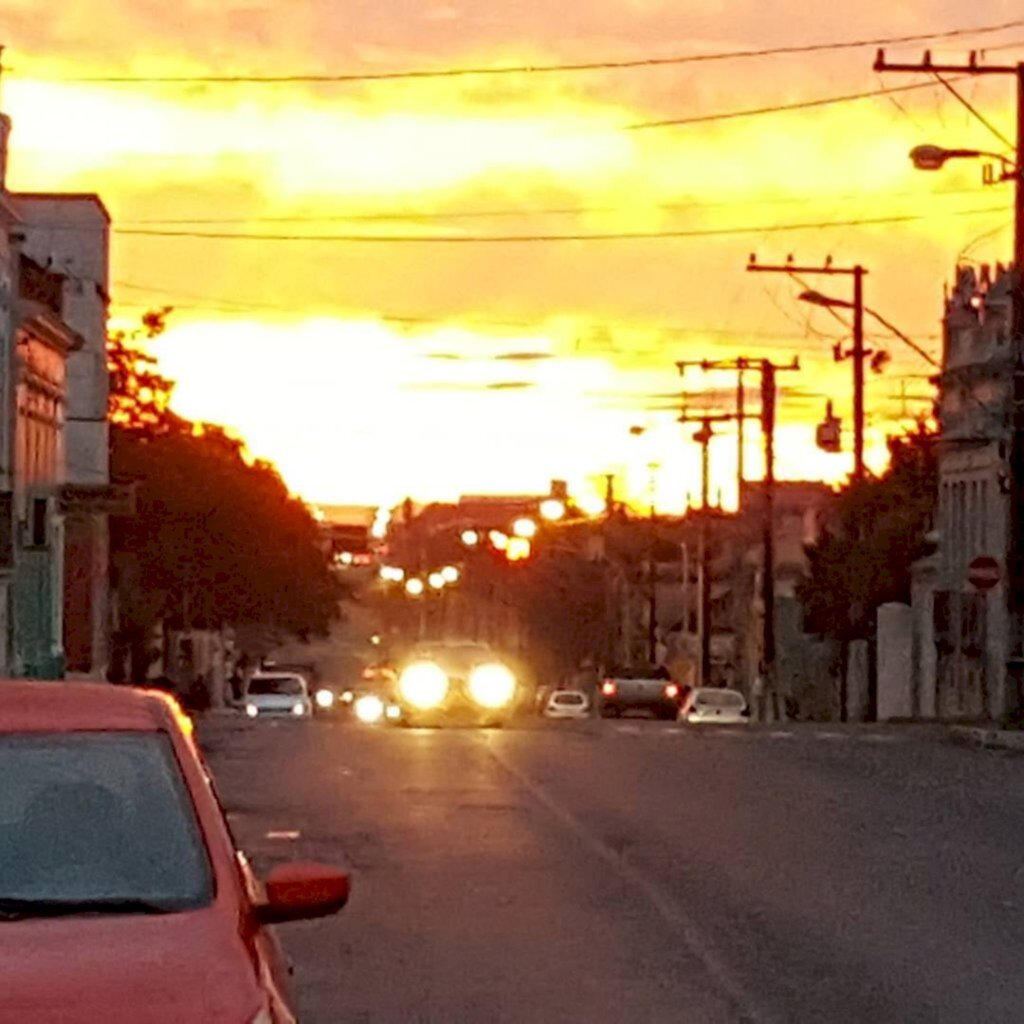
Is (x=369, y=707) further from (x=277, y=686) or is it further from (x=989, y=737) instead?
(x=989, y=737)

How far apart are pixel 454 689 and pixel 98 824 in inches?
2048

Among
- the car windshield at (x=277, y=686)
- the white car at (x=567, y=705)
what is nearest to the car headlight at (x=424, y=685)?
the car windshield at (x=277, y=686)

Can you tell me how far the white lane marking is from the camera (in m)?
15.0

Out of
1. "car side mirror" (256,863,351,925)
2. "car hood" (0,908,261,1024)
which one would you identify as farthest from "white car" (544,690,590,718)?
"car hood" (0,908,261,1024)

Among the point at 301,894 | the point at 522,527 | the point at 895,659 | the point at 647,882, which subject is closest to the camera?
the point at 301,894

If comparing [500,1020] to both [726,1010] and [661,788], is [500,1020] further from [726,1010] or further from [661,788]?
[661,788]

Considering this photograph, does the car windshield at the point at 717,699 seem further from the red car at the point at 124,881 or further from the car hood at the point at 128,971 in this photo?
the car hood at the point at 128,971

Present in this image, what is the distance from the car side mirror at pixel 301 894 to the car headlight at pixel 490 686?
5076cm

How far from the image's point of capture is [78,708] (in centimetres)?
915

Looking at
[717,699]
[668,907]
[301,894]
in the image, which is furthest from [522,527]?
[301,894]

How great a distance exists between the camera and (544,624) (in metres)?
135

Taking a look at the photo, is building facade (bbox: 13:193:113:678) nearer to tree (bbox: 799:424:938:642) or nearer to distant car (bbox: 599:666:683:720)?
distant car (bbox: 599:666:683:720)

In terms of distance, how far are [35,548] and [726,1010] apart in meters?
52.9

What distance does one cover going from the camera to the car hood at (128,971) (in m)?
7.45
